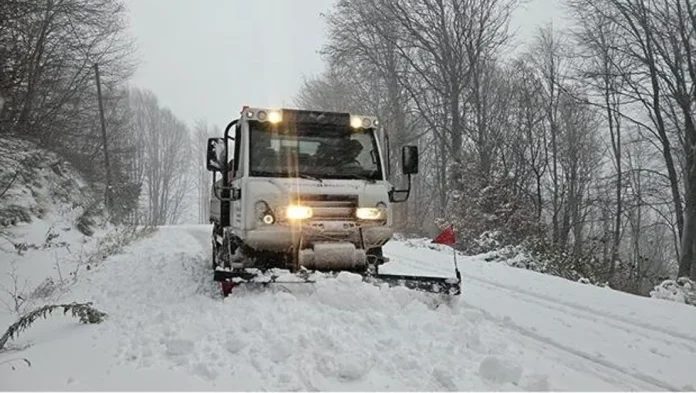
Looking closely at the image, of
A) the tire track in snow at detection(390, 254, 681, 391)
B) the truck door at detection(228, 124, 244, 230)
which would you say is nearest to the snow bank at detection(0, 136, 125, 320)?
the truck door at detection(228, 124, 244, 230)

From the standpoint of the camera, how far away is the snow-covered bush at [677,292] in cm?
780

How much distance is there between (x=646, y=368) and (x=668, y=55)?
54.5ft

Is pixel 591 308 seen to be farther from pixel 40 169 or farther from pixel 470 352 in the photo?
pixel 40 169

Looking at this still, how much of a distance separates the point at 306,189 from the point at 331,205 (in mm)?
381

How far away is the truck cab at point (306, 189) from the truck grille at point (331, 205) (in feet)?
0.04

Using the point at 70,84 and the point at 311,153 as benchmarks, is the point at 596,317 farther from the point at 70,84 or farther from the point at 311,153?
the point at 70,84

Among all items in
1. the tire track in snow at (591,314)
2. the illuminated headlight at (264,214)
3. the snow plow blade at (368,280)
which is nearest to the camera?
the tire track in snow at (591,314)

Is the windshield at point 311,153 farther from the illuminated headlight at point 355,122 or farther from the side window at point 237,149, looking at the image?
the side window at point 237,149

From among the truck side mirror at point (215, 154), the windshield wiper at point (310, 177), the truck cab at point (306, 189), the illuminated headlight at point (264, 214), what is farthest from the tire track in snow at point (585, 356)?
the truck side mirror at point (215, 154)

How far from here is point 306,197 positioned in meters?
6.32

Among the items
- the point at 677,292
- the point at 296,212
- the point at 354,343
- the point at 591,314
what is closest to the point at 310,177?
the point at 296,212

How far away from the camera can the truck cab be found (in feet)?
20.6

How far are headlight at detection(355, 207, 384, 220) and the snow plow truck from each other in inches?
0.5

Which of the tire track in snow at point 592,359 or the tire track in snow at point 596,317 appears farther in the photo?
the tire track in snow at point 596,317
